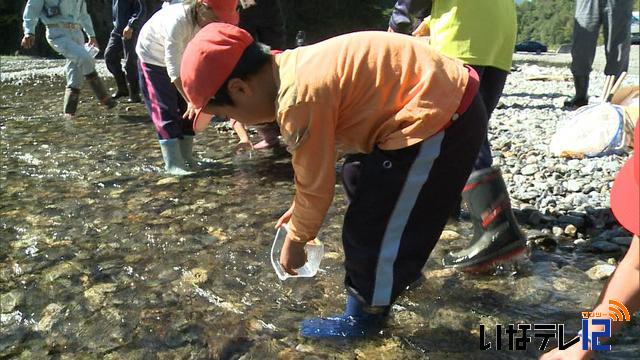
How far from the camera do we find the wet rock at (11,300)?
2318mm

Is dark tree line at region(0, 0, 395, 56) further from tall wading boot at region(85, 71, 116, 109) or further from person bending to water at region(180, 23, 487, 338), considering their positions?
person bending to water at region(180, 23, 487, 338)

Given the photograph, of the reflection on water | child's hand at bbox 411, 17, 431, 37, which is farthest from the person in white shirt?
child's hand at bbox 411, 17, 431, 37

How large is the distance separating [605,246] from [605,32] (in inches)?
162

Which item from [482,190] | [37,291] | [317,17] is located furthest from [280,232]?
[317,17]

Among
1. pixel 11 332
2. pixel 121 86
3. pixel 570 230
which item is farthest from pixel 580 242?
pixel 121 86

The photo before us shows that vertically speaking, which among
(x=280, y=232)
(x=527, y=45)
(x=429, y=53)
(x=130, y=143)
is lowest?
(x=527, y=45)

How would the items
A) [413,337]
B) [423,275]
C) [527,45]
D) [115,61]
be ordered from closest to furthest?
1. [413,337]
2. [423,275]
3. [115,61]
4. [527,45]

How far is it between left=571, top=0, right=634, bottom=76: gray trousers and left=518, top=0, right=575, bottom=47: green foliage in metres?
110

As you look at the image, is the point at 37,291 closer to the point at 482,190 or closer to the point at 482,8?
the point at 482,190

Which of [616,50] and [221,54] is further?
[616,50]

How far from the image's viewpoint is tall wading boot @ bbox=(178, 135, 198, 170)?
4363 millimetres

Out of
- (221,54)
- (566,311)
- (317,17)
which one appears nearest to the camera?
(221,54)

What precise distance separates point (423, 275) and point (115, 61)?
642cm

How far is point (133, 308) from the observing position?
7.63 feet
